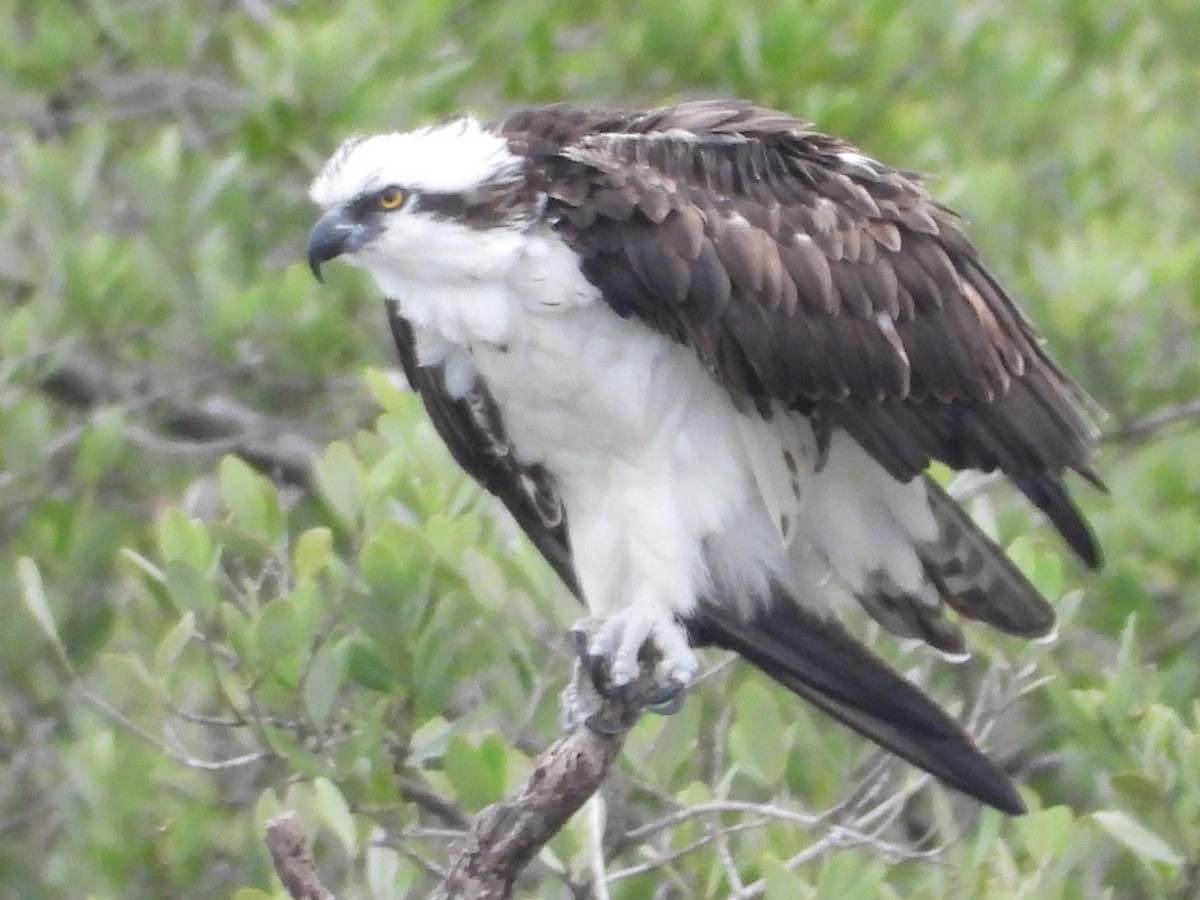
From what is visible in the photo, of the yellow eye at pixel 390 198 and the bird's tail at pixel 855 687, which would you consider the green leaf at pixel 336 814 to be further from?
the yellow eye at pixel 390 198

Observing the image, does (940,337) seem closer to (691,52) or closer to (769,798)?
(769,798)

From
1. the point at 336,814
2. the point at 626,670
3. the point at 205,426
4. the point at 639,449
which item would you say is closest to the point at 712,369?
the point at 639,449

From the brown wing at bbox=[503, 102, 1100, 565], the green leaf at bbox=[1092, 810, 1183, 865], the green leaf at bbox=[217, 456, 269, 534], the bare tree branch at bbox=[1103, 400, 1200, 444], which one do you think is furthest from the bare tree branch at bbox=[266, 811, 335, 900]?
the bare tree branch at bbox=[1103, 400, 1200, 444]

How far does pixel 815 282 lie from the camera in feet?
12.3

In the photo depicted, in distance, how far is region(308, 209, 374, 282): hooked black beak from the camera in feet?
12.1

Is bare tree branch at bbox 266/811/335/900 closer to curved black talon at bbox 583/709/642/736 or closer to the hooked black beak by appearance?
curved black talon at bbox 583/709/642/736

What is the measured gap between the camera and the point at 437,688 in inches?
147

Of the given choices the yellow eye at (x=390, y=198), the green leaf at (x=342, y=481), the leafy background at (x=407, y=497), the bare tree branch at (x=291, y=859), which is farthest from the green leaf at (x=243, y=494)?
the bare tree branch at (x=291, y=859)

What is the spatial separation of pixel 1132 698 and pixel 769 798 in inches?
30.2

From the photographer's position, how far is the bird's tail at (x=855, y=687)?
3764 millimetres

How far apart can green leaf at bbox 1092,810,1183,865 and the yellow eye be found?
165 centimetres

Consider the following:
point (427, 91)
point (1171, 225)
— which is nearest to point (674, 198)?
point (427, 91)

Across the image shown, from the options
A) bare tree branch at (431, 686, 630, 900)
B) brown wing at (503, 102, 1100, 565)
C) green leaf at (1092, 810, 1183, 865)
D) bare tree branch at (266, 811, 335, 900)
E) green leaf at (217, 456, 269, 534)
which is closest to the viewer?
bare tree branch at (266, 811, 335, 900)

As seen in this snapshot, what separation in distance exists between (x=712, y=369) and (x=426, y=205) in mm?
597
